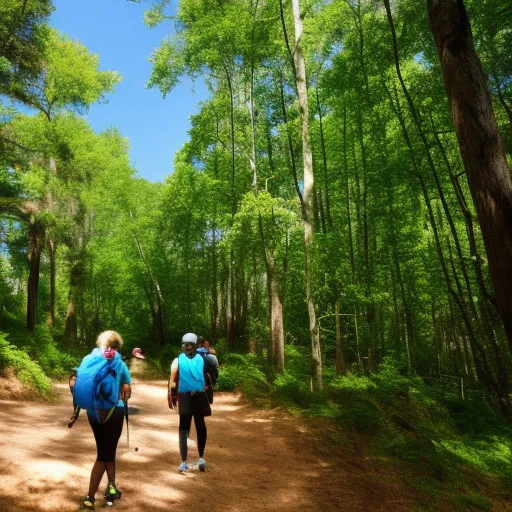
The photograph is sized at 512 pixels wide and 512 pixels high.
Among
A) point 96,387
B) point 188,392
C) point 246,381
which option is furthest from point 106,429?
point 246,381

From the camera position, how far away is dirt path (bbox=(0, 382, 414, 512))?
393 centimetres

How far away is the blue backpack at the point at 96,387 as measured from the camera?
3.49m

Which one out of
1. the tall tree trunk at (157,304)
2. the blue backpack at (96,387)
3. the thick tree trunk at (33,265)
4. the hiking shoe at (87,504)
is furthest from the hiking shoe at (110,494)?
the tall tree trunk at (157,304)

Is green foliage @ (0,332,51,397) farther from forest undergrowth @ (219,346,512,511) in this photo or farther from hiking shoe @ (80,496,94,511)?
hiking shoe @ (80,496,94,511)

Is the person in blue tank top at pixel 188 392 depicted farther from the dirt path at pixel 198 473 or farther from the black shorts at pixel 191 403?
the dirt path at pixel 198 473

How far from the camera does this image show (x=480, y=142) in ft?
10.9

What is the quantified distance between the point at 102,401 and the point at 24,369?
8.07 metres

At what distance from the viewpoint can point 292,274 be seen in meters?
17.2

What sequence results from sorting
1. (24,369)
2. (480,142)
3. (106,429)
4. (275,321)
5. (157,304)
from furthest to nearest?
(157,304), (275,321), (24,369), (106,429), (480,142)

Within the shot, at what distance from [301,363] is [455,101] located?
14.5 meters

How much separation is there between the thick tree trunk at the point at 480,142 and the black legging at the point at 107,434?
3.36 metres

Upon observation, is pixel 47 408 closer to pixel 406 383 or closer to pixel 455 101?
pixel 406 383

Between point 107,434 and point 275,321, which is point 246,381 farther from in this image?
point 107,434

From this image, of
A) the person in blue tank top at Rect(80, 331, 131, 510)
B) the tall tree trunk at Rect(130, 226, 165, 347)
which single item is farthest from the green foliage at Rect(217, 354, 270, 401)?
the tall tree trunk at Rect(130, 226, 165, 347)
